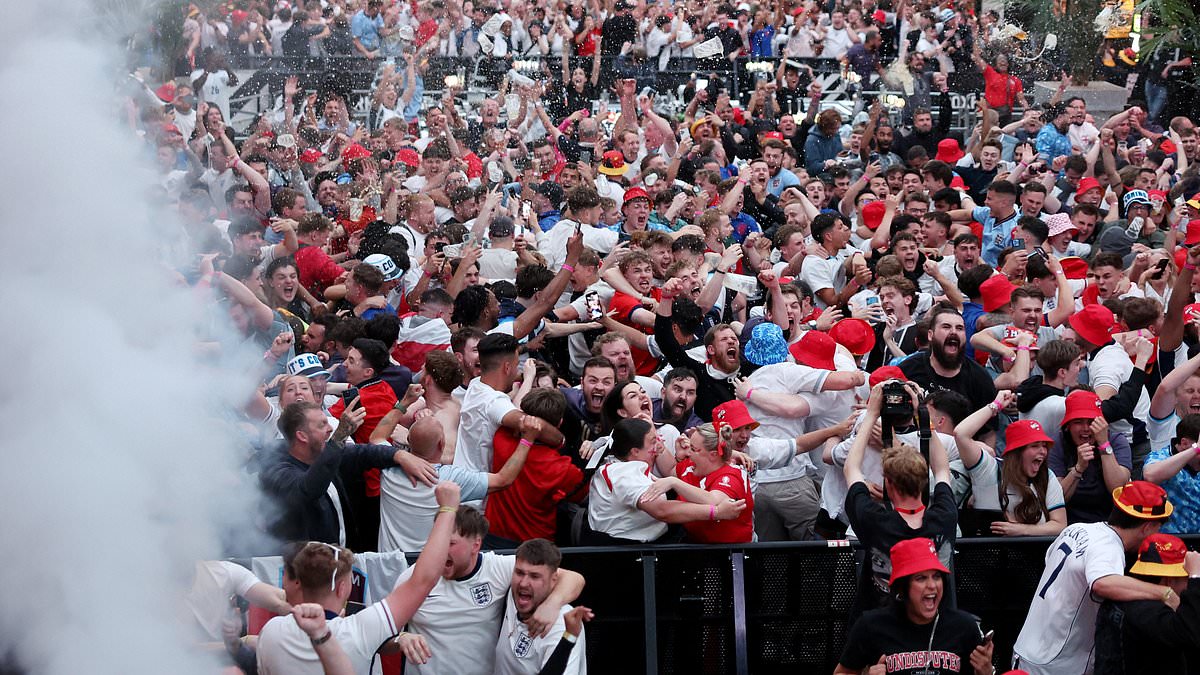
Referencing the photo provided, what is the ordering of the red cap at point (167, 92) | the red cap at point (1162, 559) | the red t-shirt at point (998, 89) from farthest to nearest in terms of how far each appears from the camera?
the red t-shirt at point (998, 89) → the red cap at point (167, 92) → the red cap at point (1162, 559)

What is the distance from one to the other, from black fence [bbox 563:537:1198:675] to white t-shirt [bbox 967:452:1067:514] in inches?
10.7

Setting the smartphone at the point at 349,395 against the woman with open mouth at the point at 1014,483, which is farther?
the smartphone at the point at 349,395

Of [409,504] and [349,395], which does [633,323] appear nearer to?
[349,395]

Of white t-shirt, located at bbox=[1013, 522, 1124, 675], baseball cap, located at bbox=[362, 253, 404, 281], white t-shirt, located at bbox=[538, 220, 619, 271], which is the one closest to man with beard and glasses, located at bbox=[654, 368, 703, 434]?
white t-shirt, located at bbox=[1013, 522, 1124, 675]

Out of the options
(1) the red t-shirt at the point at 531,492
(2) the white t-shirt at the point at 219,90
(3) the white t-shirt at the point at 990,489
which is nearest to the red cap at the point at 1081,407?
(3) the white t-shirt at the point at 990,489

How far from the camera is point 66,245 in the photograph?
2.94 m

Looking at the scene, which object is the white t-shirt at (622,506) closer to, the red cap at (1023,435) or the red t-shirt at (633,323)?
the red cap at (1023,435)

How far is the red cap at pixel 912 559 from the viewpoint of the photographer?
4527mm

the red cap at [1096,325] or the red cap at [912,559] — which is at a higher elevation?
the red cap at [912,559]

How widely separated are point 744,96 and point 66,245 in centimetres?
1510

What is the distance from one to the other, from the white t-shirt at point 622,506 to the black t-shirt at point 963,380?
1910mm

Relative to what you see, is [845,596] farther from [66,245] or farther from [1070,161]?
[1070,161]

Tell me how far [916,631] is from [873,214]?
20.1 ft

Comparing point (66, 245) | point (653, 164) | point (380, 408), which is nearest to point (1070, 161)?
point (653, 164)
